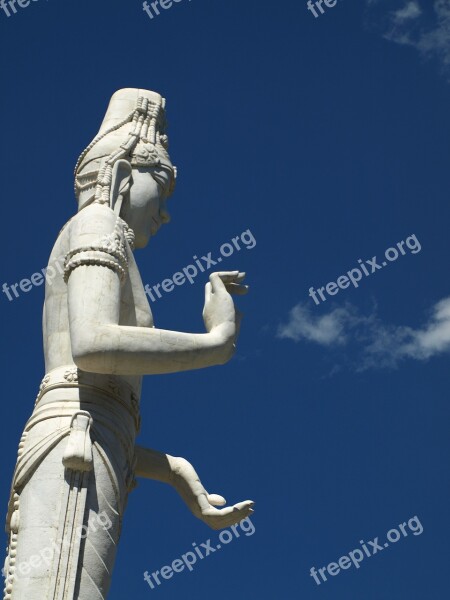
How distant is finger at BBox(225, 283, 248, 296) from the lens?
430 inches

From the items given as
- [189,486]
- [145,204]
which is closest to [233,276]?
[145,204]

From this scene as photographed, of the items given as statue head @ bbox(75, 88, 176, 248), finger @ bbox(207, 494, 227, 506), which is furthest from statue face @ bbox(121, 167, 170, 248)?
finger @ bbox(207, 494, 227, 506)

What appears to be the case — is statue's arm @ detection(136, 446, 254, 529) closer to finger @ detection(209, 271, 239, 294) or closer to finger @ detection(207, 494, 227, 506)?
finger @ detection(207, 494, 227, 506)

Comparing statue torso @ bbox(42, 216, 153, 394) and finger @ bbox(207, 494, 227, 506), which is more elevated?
statue torso @ bbox(42, 216, 153, 394)

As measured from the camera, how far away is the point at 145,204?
11383 millimetres

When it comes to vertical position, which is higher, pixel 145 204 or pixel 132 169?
pixel 132 169

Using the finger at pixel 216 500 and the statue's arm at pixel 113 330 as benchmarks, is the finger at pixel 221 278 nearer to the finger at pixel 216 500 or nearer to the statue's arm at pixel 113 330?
the statue's arm at pixel 113 330

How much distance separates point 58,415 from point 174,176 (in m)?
3.18

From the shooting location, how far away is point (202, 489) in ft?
35.9

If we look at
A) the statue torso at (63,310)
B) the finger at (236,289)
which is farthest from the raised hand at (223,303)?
the statue torso at (63,310)

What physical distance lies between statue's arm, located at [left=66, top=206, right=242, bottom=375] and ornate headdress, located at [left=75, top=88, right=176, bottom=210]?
A: 2.57 feet

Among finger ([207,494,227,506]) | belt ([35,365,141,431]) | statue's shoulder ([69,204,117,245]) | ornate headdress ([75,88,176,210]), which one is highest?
ornate headdress ([75,88,176,210])

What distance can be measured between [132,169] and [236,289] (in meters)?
1.69

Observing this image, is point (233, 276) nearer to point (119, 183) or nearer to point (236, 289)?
point (236, 289)
